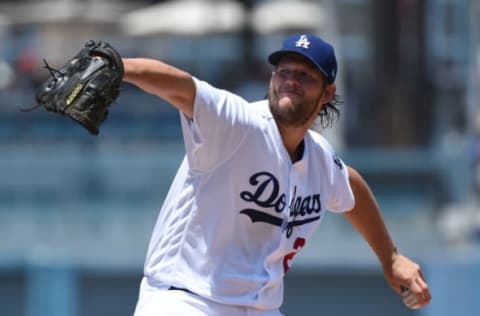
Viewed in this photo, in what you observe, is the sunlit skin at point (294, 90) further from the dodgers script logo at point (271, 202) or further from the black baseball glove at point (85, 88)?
the black baseball glove at point (85, 88)

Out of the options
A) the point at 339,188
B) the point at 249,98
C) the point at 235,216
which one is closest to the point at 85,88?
the point at 235,216

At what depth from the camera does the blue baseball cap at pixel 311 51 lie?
480 cm

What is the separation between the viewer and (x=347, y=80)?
1552 cm

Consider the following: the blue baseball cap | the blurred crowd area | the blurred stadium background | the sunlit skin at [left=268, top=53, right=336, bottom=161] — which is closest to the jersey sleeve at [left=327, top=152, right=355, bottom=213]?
the sunlit skin at [left=268, top=53, right=336, bottom=161]

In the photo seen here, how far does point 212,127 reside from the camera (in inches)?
181

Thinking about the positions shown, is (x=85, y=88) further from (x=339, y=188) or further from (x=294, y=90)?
(x=339, y=188)

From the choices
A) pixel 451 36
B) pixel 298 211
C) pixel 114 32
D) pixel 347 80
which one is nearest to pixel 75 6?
pixel 114 32

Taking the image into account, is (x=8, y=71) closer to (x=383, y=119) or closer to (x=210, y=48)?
(x=210, y=48)

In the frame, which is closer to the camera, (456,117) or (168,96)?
(168,96)

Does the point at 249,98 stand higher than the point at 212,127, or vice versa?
the point at 212,127

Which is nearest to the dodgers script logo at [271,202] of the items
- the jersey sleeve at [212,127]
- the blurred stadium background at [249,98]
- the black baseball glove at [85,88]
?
the jersey sleeve at [212,127]

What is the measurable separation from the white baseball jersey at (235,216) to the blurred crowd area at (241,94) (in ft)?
17.2

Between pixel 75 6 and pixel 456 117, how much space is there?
5.76m

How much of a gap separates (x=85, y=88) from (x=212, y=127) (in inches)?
21.5
